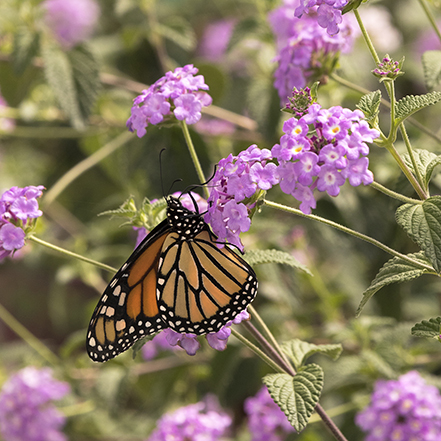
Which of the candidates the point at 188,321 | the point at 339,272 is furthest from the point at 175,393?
the point at 188,321

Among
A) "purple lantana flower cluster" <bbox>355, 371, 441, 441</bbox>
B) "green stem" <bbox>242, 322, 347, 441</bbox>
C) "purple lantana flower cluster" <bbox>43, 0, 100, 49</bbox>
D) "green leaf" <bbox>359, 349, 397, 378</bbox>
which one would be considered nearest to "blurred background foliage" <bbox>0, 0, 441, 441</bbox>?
A: "green leaf" <bbox>359, 349, 397, 378</bbox>

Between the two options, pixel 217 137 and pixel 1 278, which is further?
pixel 1 278

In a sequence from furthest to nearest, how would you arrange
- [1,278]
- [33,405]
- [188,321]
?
[1,278], [33,405], [188,321]

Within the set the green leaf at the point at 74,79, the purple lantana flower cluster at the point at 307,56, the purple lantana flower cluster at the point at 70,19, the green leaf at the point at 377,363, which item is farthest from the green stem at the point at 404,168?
the purple lantana flower cluster at the point at 70,19

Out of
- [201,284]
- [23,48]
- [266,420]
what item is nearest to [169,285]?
[201,284]

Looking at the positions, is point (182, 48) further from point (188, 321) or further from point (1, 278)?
point (1, 278)

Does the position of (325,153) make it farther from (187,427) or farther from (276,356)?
(187,427)
